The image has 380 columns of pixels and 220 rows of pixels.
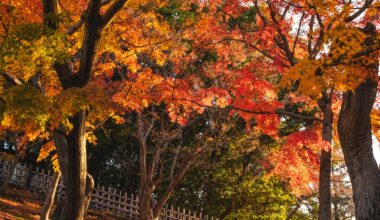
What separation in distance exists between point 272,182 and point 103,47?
1276 centimetres

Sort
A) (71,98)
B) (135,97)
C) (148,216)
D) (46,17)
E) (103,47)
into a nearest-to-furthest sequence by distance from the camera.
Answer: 1. (71,98)
2. (46,17)
3. (103,47)
4. (135,97)
5. (148,216)

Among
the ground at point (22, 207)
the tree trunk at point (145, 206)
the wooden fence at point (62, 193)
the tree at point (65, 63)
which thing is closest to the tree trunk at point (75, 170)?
the tree at point (65, 63)

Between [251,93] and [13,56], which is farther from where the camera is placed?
[251,93]

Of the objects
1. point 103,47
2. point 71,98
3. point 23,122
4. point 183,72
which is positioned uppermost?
point 183,72

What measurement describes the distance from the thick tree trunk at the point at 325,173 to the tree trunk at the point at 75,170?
4711mm

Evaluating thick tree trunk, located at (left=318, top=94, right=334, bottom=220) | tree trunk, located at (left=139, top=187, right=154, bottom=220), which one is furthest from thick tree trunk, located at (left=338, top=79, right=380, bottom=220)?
tree trunk, located at (left=139, top=187, right=154, bottom=220)

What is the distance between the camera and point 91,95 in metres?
6.10

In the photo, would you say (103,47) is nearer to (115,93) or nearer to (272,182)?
(115,93)

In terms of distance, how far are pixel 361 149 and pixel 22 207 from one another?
A: 12.2 metres

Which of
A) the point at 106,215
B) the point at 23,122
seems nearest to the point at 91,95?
the point at 23,122

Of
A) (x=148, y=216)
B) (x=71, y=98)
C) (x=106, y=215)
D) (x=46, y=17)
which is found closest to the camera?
(x=71, y=98)

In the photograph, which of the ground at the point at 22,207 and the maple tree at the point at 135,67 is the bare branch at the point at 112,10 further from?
the ground at the point at 22,207

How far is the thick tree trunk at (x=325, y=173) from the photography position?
24.2ft

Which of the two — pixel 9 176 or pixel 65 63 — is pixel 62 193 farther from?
pixel 65 63
